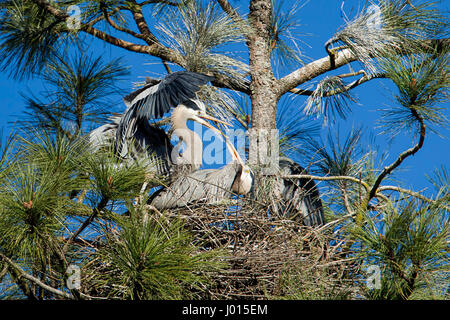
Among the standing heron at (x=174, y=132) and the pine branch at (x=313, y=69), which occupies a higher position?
the pine branch at (x=313, y=69)

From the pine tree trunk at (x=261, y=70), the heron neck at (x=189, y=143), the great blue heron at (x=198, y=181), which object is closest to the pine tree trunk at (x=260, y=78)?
the pine tree trunk at (x=261, y=70)

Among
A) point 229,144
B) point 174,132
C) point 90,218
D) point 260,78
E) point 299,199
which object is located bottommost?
point 90,218

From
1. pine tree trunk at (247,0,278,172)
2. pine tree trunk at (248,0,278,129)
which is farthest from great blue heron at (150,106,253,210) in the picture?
pine tree trunk at (248,0,278,129)

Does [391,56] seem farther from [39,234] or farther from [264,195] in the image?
[39,234]

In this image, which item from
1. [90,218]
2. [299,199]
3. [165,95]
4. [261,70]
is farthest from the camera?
[261,70]

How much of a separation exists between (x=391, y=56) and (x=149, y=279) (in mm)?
1539

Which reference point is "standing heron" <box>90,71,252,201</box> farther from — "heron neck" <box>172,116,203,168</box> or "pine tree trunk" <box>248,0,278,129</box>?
"pine tree trunk" <box>248,0,278,129</box>

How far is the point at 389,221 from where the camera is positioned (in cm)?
230

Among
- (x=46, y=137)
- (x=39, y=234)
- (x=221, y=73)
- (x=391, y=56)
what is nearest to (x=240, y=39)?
(x=221, y=73)

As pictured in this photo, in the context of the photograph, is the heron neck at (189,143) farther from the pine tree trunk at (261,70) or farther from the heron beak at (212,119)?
the pine tree trunk at (261,70)

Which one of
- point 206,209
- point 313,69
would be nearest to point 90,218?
point 206,209

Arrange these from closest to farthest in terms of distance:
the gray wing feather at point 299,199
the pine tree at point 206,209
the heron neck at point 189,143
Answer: the pine tree at point 206,209 → the gray wing feather at point 299,199 → the heron neck at point 189,143

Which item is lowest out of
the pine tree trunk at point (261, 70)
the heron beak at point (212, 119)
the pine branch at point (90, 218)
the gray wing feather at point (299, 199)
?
the pine branch at point (90, 218)

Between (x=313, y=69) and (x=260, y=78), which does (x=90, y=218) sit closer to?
(x=260, y=78)
